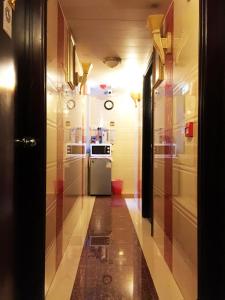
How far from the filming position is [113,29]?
10.7ft

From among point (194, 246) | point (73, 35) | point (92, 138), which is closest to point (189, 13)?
point (194, 246)

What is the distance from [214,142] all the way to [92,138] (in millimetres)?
5427

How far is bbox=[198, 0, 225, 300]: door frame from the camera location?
59.9 inches

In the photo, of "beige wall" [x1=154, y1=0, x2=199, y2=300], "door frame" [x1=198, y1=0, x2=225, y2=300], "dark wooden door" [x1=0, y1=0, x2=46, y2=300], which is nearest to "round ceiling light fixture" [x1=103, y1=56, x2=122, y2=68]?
"beige wall" [x1=154, y1=0, x2=199, y2=300]

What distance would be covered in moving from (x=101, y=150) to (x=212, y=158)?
5140 millimetres

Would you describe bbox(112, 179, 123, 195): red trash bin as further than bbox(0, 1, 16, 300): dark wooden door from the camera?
Yes

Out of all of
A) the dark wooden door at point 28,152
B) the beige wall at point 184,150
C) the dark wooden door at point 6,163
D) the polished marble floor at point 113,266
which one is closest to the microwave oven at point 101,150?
the polished marble floor at point 113,266

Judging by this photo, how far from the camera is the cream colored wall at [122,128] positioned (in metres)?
6.92

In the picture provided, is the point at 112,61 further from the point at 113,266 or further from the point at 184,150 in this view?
the point at 113,266

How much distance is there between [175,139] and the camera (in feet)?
7.43

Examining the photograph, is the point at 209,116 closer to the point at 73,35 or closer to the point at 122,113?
the point at 73,35

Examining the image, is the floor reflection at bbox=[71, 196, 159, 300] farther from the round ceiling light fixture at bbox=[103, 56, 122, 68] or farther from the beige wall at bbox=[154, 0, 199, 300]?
the round ceiling light fixture at bbox=[103, 56, 122, 68]

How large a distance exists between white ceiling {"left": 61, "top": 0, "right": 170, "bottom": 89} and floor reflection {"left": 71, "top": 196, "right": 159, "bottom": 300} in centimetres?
226

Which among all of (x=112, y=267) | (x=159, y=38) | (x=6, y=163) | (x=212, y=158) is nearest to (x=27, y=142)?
(x=6, y=163)
